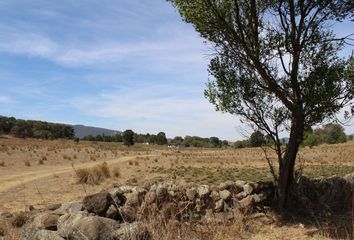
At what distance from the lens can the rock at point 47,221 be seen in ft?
33.7

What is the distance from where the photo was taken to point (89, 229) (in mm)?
8828

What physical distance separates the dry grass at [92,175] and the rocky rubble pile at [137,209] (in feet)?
47.8

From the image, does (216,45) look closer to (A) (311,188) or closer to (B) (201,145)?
(A) (311,188)

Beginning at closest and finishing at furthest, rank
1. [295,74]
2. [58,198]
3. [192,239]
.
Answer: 1. [192,239]
2. [295,74]
3. [58,198]

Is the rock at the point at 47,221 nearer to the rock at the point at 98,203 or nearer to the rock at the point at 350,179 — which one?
the rock at the point at 98,203

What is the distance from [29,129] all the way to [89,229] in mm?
126981

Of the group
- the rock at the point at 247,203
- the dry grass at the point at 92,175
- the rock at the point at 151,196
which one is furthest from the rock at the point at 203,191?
the dry grass at the point at 92,175

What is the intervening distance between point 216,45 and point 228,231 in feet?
20.4

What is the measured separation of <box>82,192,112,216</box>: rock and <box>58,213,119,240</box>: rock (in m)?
1.16

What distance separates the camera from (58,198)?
22.4 metres

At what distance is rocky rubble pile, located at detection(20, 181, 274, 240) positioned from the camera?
29.0 ft

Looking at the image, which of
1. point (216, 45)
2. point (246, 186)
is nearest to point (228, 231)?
point (246, 186)

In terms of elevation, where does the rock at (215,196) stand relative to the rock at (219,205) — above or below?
above

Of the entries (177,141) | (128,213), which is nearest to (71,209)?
(128,213)
